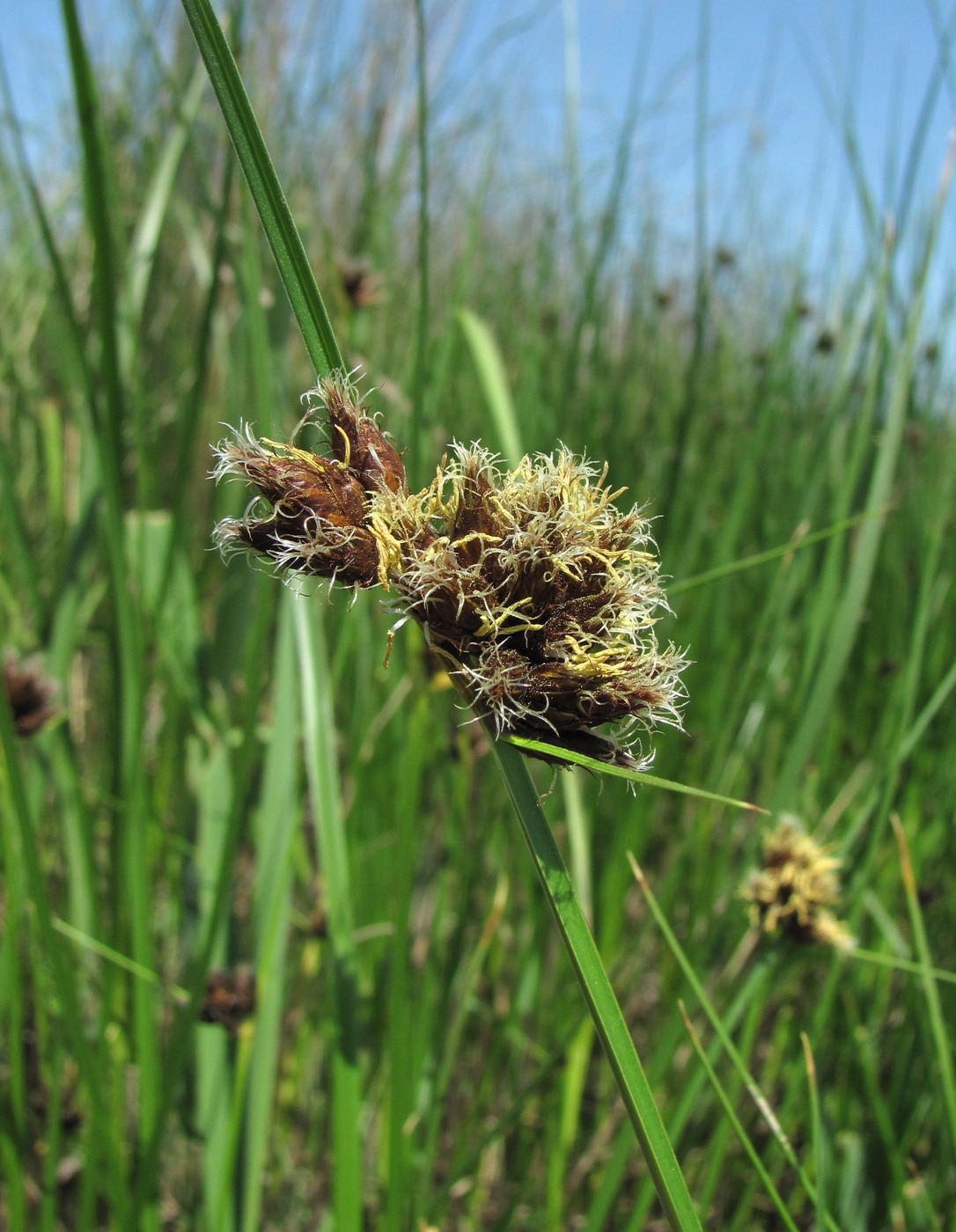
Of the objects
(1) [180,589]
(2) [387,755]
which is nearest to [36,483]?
(1) [180,589]

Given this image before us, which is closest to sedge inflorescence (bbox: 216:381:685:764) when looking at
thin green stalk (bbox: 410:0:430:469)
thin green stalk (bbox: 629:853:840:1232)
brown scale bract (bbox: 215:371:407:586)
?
brown scale bract (bbox: 215:371:407:586)

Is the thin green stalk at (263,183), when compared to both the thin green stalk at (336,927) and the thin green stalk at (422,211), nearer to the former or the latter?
the thin green stalk at (422,211)

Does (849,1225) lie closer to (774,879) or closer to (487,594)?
(774,879)

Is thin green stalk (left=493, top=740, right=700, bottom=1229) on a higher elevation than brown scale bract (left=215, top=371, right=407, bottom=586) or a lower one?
lower

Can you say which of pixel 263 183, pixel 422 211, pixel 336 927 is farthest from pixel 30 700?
pixel 263 183

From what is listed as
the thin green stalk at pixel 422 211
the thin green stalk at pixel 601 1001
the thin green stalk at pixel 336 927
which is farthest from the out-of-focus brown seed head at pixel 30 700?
the thin green stalk at pixel 601 1001

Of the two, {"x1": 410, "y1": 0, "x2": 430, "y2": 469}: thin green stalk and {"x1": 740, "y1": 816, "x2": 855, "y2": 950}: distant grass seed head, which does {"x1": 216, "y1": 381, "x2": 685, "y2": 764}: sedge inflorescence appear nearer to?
{"x1": 410, "y1": 0, "x2": 430, "y2": 469}: thin green stalk

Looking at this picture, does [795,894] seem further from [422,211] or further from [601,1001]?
[422,211]

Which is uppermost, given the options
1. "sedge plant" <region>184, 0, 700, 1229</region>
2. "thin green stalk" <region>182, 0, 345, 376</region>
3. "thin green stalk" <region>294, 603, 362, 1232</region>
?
"thin green stalk" <region>182, 0, 345, 376</region>
